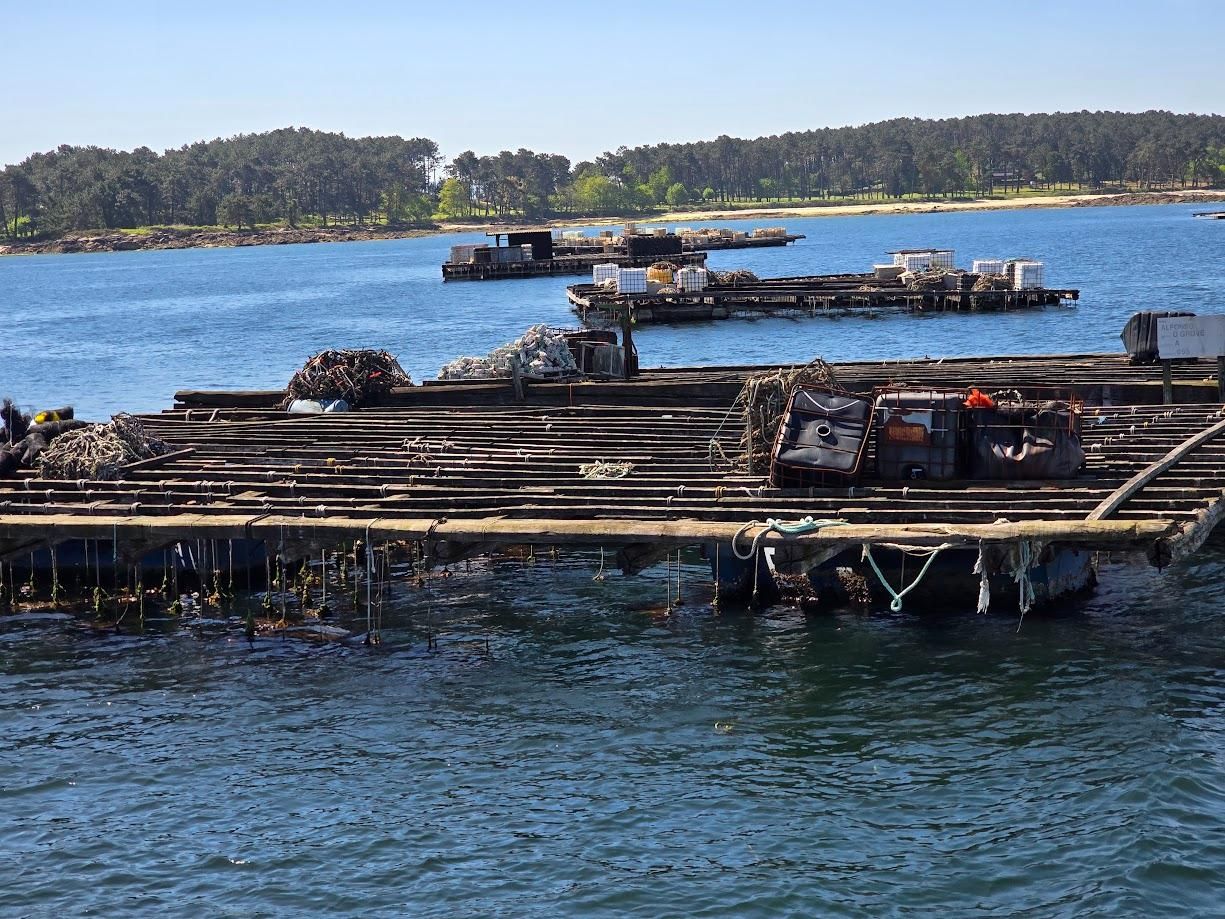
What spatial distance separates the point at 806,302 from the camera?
73.6 m

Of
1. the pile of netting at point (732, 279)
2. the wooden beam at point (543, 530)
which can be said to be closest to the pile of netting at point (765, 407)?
the wooden beam at point (543, 530)

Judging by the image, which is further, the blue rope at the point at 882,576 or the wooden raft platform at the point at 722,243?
the wooden raft platform at the point at 722,243

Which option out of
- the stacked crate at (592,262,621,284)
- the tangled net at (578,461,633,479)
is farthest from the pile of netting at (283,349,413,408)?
the stacked crate at (592,262,621,284)

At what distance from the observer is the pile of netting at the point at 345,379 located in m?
28.7

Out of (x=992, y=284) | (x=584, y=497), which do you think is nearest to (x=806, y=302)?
(x=992, y=284)

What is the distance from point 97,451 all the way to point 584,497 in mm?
8252

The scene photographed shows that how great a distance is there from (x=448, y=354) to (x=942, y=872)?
5285cm

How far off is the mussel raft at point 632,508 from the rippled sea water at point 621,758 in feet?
3.16

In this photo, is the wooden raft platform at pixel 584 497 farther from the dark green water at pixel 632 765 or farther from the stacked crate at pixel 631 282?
the stacked crate at pixel 631 282

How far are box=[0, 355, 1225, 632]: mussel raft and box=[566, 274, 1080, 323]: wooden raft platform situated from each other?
47.3 meters

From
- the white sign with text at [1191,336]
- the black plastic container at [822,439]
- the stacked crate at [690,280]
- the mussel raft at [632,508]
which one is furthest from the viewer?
the stacked crate at [690,280]

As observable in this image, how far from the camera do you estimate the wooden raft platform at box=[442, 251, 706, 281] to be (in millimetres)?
112125

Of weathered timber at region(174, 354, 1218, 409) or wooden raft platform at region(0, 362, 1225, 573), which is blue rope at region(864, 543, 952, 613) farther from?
weathered timber at region(174, 354, 1218, 409)

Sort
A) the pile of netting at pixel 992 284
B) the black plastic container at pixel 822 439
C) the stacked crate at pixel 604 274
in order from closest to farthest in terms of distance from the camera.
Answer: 1. the black plastic container at pixel 822 439
2. the pile of netting at pixel 992 284
3. the stacked crate at pixel 604 274
